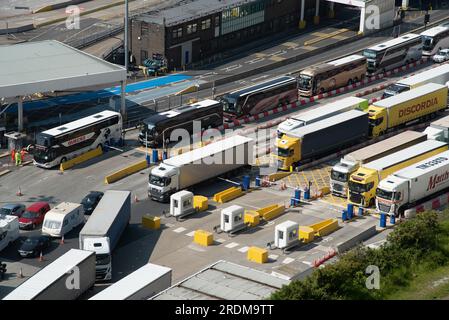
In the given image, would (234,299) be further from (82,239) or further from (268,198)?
(268,198)

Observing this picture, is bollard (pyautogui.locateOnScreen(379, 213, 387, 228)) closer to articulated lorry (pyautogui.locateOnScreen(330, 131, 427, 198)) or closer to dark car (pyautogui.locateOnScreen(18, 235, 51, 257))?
articulated lorry (pyautogui.locateOnScreen(330, 131, 427, 198))

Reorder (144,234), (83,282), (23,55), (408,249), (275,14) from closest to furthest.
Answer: (83,282), (408,249), (144,234), (23,55), (275,14)

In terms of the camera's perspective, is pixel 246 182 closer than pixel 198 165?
No

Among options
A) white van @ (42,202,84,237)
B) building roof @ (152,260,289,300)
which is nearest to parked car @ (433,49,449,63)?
white van @ (42,202,84,237)

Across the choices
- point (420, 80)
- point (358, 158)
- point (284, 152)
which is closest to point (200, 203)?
point (284, 152)

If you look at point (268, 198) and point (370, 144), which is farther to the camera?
point (370, 144)

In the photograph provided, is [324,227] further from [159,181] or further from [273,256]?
[159,181]
